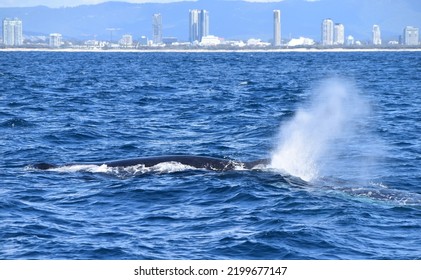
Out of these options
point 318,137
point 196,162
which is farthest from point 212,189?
point 318,137

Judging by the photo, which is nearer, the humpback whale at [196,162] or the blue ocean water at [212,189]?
the blue ocean water at [212,189]

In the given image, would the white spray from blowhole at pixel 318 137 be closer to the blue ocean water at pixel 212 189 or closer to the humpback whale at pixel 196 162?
the blue ocean water at pixel 212 189

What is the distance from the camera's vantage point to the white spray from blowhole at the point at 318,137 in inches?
904

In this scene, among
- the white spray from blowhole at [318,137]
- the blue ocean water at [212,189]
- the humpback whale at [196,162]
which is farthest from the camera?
the white spray from blowhole at [318,137]

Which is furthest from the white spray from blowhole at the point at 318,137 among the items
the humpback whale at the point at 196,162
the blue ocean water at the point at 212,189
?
the humpback whale at the point at 196,162

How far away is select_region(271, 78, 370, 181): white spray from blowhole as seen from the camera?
22969mm

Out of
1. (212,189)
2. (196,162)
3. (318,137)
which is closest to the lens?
(212,189)

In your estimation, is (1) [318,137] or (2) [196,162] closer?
(2) [196,162]

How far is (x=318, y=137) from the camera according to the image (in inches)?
1196

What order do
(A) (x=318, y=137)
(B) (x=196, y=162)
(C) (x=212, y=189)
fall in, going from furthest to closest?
1. (A) (x=318, y=137)
2. (B) (x=196, y=162)
3. (C) (x=212, y=189)

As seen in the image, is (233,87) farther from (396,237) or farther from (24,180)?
(396,237)

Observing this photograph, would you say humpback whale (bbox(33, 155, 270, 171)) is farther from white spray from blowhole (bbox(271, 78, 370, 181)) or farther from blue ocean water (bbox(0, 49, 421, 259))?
white spray from blowhole (bbox(271, 78, 370, 181))

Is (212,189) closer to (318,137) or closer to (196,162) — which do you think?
(196,162)

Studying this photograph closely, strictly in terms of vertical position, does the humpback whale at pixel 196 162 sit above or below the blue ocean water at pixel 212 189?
above
